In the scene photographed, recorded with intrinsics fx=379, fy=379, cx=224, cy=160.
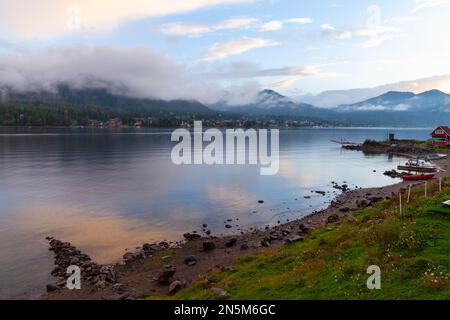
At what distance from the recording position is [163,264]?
110ft

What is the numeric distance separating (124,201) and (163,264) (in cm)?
2853

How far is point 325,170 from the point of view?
99.5 metres

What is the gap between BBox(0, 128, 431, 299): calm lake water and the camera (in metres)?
38.3

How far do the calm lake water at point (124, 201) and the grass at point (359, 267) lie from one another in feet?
55.1

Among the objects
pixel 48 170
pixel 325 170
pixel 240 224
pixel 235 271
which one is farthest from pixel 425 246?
pixel 48 170

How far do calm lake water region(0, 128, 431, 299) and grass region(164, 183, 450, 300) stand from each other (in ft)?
55.1

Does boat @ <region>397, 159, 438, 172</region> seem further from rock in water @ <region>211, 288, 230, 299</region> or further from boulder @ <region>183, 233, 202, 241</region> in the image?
rock in water @ <region>211, 288, 230, 299</region>

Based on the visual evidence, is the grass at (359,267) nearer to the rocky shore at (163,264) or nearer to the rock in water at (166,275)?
the rocky shore at (163,264)

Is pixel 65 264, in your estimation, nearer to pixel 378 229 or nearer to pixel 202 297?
pixel 202 297

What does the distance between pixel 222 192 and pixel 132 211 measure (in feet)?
63.9

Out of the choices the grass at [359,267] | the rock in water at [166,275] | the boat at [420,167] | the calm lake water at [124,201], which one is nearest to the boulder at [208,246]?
the calm lake water at [124,201]

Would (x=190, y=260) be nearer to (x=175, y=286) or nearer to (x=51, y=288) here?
(x=175, y=286)

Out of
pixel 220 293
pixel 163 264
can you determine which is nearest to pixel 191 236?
pixel 163 264
